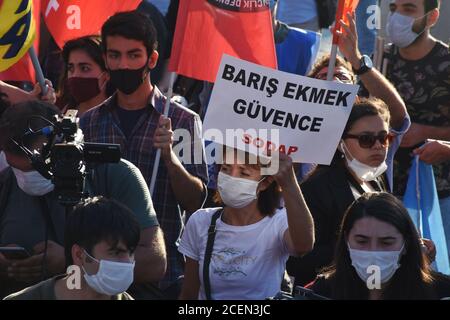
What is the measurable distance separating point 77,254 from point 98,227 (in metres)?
0.14

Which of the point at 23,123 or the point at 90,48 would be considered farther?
the point at 90,48

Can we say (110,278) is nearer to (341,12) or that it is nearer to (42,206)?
(42,206)

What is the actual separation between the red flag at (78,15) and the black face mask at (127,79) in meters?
0.80

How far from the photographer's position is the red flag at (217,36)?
7.43 metres

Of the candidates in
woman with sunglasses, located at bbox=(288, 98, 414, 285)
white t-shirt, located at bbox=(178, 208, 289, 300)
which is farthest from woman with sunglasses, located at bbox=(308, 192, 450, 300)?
woman with sunglasses, located at bbox=(288, 98, 414, 285)

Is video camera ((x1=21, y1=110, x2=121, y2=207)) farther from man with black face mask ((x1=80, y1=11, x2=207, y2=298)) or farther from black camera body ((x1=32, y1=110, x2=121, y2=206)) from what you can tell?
man with black face mask ((x1=80, y1=11, x2=207, y2=298))

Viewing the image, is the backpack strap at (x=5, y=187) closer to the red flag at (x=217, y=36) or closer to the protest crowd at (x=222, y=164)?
the protest crowd at (x=222, y=164)

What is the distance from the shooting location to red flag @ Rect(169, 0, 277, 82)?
7434mm

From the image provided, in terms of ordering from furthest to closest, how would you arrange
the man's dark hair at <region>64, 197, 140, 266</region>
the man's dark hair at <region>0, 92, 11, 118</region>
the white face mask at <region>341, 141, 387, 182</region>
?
the man's dark hair at <region>0, 92, 11, 118</region> < the white face mask at <region>341, 141, 387, 182</region> < the man's dark hair at <region>64, 197, 140, 266</region>

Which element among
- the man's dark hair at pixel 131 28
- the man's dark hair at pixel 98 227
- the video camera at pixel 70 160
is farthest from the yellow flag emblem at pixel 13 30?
the man's dark hair at pixel 98 227

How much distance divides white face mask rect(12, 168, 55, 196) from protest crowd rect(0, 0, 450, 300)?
0.03 feet

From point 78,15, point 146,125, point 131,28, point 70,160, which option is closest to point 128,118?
point 146,125

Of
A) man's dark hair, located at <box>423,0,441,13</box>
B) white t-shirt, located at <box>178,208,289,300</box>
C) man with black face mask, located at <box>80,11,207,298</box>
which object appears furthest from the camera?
man's dark hair, located at <box>423,0,441,13</box>

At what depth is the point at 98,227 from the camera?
562cm
